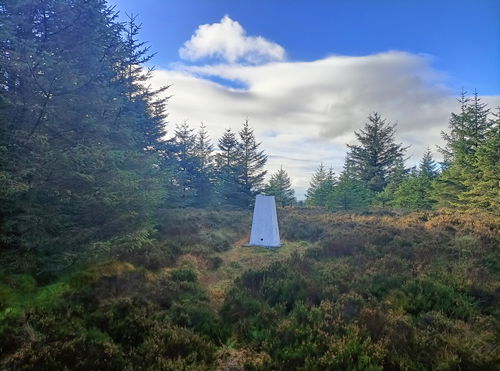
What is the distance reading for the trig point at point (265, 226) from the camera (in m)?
17.2

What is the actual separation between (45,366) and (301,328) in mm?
4708

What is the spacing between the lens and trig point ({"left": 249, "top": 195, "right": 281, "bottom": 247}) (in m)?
17.2

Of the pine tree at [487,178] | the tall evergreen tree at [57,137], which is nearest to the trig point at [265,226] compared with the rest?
the tall evergreen tree at [57,137]

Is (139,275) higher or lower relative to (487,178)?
lower

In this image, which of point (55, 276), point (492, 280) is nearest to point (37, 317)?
point (55, 276)

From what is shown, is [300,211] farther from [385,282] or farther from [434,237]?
[385,282]

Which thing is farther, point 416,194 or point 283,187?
point 283,187

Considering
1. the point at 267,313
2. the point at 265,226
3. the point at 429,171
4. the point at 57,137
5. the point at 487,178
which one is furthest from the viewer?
the point at 429,171

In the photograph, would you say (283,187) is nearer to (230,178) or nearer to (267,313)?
(230,178)

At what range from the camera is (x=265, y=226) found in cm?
1741

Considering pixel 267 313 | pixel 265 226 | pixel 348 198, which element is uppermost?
pixel 348 198

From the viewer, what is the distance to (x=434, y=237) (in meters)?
14.1

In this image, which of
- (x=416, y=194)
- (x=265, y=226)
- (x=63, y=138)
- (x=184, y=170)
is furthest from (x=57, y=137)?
(x=416, y=194)

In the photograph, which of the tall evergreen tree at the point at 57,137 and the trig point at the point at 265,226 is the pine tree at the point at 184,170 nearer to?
the trig point at the point at 265,226
